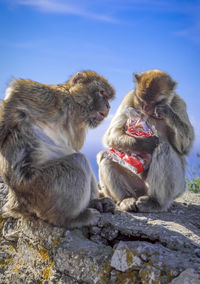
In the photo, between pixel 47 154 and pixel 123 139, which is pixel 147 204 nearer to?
pixel 123 139

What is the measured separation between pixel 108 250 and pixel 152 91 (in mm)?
2121

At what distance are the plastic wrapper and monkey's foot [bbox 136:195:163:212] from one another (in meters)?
0.36

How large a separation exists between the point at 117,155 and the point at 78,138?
79 centimetres

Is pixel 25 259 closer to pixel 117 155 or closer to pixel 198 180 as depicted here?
pixel 117 155

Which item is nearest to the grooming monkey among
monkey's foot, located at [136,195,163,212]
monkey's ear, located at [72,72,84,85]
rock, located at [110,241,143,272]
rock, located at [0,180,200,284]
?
monkey's foot, located at [136,195,163,212]

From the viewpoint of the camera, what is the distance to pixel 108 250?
3074 millimetres

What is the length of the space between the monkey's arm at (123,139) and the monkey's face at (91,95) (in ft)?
2.07

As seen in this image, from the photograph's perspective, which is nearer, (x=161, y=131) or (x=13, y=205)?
(x=13, y=205)

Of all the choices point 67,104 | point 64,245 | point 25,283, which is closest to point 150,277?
point 64,245

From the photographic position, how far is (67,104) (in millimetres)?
3539

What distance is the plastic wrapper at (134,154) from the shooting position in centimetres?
424

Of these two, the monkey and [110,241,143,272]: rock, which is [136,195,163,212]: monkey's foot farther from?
[110,241,143,272]: rock

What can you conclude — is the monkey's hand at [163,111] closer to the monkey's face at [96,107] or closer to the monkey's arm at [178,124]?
the monkey's arm at [178,124]

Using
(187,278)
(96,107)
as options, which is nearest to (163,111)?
(96,107)
